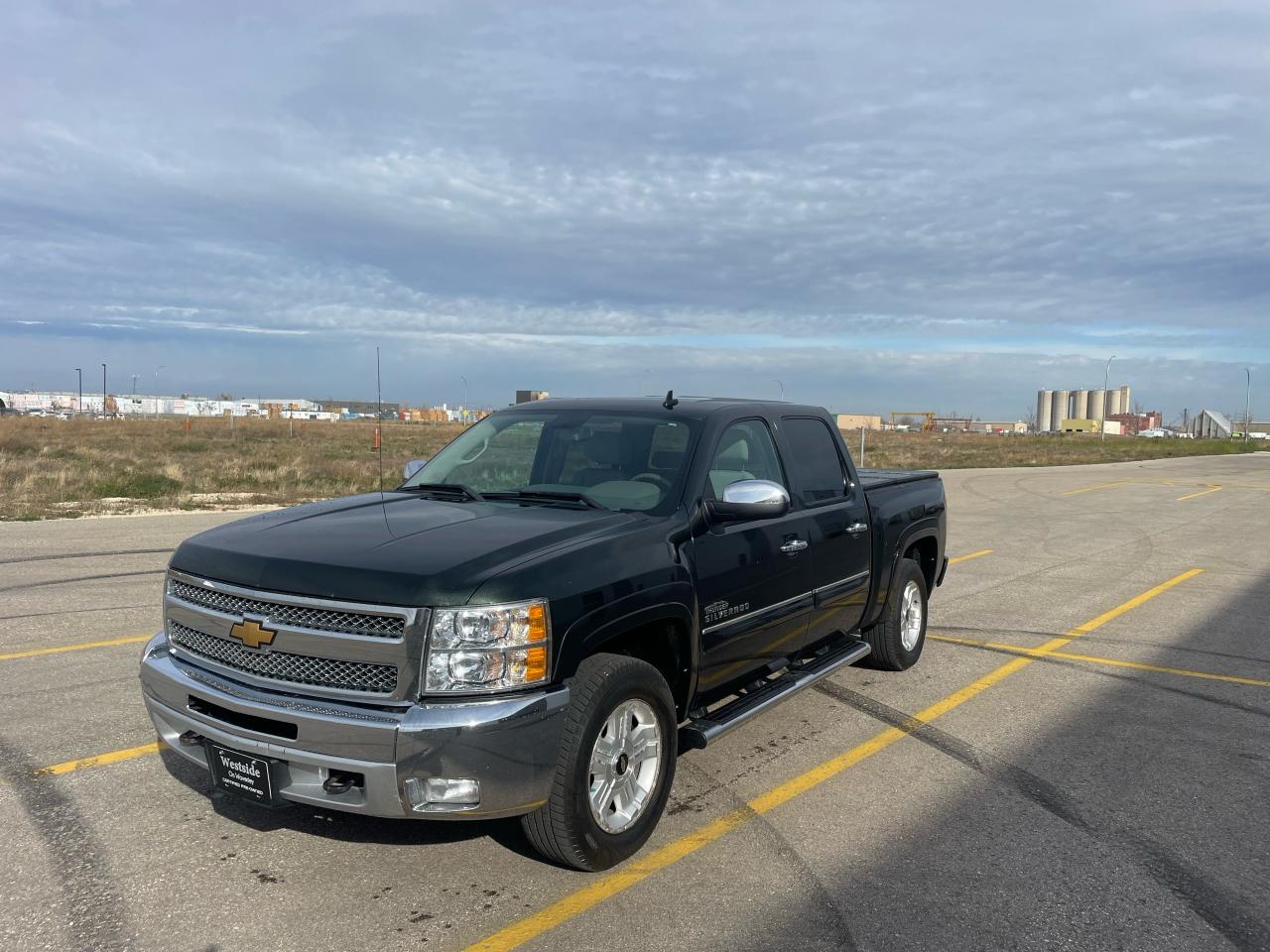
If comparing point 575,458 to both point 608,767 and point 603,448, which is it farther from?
point 608,767

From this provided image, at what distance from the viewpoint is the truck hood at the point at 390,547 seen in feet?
10.9

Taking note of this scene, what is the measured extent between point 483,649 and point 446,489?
5.61 ft

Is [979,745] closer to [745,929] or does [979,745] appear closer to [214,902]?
[745,929]

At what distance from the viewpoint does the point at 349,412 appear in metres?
175

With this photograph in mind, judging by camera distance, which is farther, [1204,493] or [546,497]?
[1204,493]

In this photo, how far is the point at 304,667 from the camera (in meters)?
3.44

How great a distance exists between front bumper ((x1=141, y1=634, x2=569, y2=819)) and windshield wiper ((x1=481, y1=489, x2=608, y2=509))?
116 cm

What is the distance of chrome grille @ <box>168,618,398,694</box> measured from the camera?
3.32 m

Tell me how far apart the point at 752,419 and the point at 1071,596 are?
6.12 meters

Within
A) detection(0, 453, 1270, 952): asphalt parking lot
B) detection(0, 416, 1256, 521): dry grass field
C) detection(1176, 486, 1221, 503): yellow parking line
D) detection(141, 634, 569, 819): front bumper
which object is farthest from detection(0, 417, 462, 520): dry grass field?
detection(1176, 486, 1221, 503): yellow parking line

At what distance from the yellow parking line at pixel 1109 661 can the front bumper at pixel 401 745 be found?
17.1 ft

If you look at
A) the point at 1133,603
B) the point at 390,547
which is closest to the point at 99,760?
the point at 390,547

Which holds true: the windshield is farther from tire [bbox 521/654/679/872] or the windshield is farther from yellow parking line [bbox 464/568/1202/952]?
yellow parking line [bbox 464/568/1202/952]

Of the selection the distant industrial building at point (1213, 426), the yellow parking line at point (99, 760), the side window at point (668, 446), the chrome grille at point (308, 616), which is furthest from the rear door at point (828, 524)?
the distant industrial building at point (1213, 426)
